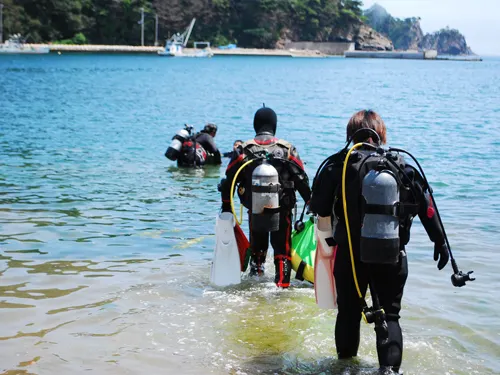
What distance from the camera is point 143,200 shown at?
12.2 meters

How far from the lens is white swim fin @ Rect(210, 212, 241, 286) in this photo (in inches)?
261

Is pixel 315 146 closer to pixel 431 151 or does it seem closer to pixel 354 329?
pixel 431 151

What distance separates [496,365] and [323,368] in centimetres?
131

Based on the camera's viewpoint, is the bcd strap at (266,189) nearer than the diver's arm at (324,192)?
No

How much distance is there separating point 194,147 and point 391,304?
10.3m

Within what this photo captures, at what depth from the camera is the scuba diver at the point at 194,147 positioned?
46.4 ft

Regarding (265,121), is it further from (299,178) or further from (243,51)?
(243,51)

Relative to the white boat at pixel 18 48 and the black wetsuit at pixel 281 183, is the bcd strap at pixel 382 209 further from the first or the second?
the white boat at pixel 18 48

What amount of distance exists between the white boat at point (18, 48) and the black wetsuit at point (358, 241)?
124 m

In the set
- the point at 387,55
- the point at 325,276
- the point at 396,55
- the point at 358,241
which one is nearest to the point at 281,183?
the point at 325,276

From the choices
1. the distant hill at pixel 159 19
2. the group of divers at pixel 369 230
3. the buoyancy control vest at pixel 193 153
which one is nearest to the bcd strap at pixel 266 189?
the group of divers at pixel 369 230

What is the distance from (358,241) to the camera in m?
4.43

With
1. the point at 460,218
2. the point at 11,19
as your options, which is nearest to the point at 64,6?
the point at 11,19

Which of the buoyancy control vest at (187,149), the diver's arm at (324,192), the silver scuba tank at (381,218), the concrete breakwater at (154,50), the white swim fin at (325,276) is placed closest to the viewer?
the silver scuba tank at (381,218)
